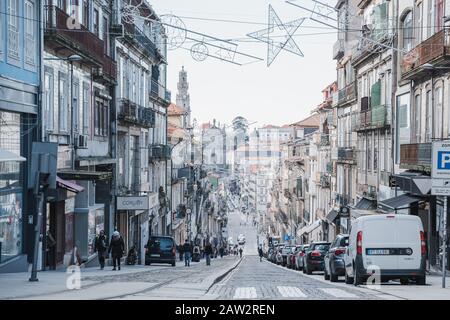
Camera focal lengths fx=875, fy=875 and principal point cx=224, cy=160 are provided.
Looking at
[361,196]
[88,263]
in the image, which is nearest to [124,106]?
[88,263]

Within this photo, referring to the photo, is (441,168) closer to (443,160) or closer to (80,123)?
(443,160)

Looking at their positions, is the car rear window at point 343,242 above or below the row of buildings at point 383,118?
below

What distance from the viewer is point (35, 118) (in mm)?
27047

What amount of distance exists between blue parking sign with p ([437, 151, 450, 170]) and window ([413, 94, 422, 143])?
1982 centimetres

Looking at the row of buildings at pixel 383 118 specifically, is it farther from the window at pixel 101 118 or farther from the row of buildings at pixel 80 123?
the window at pixel 101 118

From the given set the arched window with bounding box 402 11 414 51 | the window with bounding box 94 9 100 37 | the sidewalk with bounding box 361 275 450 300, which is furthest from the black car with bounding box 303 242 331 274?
the sidewalk with bounding box 361 275 450 300

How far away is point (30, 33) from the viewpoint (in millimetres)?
26562

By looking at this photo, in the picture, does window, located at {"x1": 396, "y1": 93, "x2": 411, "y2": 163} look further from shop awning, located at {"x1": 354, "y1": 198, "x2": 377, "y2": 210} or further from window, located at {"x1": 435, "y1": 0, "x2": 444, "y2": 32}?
window, located at {"x1": 435, "y1": 0, "x2": 444, "y2": 32}

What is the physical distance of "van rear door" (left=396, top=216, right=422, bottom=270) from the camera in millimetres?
20406

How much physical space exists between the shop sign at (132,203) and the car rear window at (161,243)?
1795mm

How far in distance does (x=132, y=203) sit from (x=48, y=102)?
43.4 feet

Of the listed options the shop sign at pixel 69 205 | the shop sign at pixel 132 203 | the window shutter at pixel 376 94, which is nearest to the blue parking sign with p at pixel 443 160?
the shop sign at pixel 69 205

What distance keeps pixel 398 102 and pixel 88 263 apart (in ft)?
56.6

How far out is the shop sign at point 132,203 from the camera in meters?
41.7
